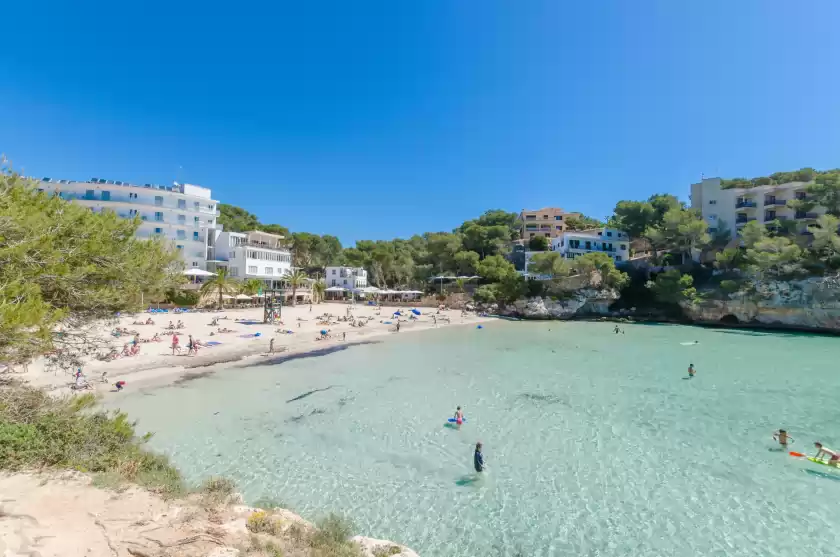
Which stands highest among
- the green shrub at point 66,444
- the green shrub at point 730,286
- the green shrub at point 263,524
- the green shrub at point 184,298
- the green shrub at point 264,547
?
the green shrub at point 730,286

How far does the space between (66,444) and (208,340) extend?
878 inches

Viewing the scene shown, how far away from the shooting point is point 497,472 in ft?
36.2

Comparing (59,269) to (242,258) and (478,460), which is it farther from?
(242,258)

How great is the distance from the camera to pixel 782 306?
42.3 m

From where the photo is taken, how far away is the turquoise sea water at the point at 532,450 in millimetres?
8617

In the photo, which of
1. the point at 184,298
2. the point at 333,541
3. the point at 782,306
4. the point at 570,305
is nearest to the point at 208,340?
the point at 184,298

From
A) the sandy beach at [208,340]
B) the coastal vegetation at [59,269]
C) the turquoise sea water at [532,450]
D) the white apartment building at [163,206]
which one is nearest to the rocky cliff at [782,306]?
the turquoise sea water at [532,450]

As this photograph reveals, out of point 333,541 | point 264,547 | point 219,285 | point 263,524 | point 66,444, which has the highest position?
point 219,285

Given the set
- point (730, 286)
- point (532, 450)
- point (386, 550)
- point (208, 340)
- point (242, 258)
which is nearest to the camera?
point (386, 550)

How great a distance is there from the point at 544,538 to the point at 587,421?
25.5 ft

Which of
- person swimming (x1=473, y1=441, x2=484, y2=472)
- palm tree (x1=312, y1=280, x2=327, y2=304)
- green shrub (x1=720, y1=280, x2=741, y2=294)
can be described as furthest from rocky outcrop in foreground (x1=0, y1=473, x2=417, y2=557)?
palm tree (x1=312, y1=280, x2=327, y2=304)

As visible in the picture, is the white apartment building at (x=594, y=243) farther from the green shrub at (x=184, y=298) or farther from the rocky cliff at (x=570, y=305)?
the green shrub at (x=184, y=298)

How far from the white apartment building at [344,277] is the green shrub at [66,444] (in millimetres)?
60449

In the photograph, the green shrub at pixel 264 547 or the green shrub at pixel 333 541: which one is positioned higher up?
the green shrub at pixel 264 547
